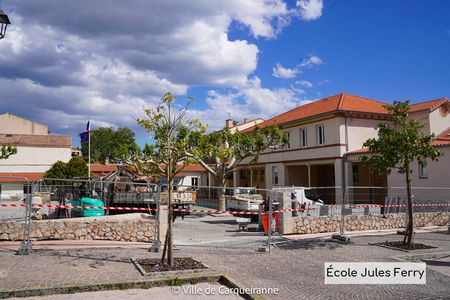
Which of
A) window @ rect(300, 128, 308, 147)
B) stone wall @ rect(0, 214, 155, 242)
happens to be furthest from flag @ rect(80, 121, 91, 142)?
stone wall @ rect(0, 214, 155, 242)

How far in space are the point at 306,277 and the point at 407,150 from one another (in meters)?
5.68

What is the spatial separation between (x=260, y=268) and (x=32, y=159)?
5206 cm

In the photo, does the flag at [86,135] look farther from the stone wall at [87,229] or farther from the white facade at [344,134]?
the stone wall at [87,229]

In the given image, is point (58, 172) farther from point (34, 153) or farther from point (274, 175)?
point (274, 175)

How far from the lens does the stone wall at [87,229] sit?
448 inches

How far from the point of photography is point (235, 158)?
92.8ft

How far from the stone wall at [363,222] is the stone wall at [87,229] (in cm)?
569

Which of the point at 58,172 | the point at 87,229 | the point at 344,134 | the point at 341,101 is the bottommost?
the point at 87,229

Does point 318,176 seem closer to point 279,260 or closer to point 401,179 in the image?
point 401,179

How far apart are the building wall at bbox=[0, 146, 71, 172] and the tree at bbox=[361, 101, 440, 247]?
5044 centimetres

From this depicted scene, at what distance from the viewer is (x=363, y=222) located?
631 inches

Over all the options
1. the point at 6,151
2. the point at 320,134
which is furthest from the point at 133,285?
the point at 320,134

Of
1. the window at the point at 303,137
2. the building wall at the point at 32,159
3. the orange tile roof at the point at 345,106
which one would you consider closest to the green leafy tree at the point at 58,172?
the building wall at the point at 32,159

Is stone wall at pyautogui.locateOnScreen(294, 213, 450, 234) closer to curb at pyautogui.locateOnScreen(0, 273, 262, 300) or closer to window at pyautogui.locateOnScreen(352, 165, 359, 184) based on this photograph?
curb at pyautogui.locateOnScreen(0, 273, 262, 300)
